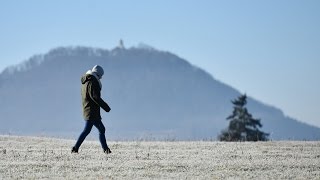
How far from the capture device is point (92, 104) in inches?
789

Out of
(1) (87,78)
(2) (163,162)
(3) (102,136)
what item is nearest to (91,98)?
(1) (87,78)

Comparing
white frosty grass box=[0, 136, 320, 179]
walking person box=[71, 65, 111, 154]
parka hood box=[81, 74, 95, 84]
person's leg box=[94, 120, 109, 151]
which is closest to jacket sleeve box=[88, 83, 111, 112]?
walking person box=[71, 65, 111, 154]

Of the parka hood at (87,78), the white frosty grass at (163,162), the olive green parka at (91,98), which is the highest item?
the parka hood at (87,78)

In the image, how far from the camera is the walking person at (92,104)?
19.8 metres

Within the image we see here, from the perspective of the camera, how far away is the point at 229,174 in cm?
1546

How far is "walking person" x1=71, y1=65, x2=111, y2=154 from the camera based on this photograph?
19797 millimetres

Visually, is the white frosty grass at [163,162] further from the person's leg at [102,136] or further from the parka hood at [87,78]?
the parka hood at [87,78]

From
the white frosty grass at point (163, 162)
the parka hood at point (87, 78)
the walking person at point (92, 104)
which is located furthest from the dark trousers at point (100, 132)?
the parka hood at point (87, 78)

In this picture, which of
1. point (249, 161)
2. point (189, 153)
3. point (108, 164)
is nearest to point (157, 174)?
point (108, 164)

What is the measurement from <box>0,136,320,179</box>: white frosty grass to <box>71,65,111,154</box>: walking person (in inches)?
15.0

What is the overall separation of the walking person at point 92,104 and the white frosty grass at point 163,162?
380 millimetres

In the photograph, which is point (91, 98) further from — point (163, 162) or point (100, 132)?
point (163, 162)

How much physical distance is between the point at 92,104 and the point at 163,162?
11.1 feet

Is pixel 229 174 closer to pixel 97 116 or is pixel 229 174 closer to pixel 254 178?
pixel 254 178
